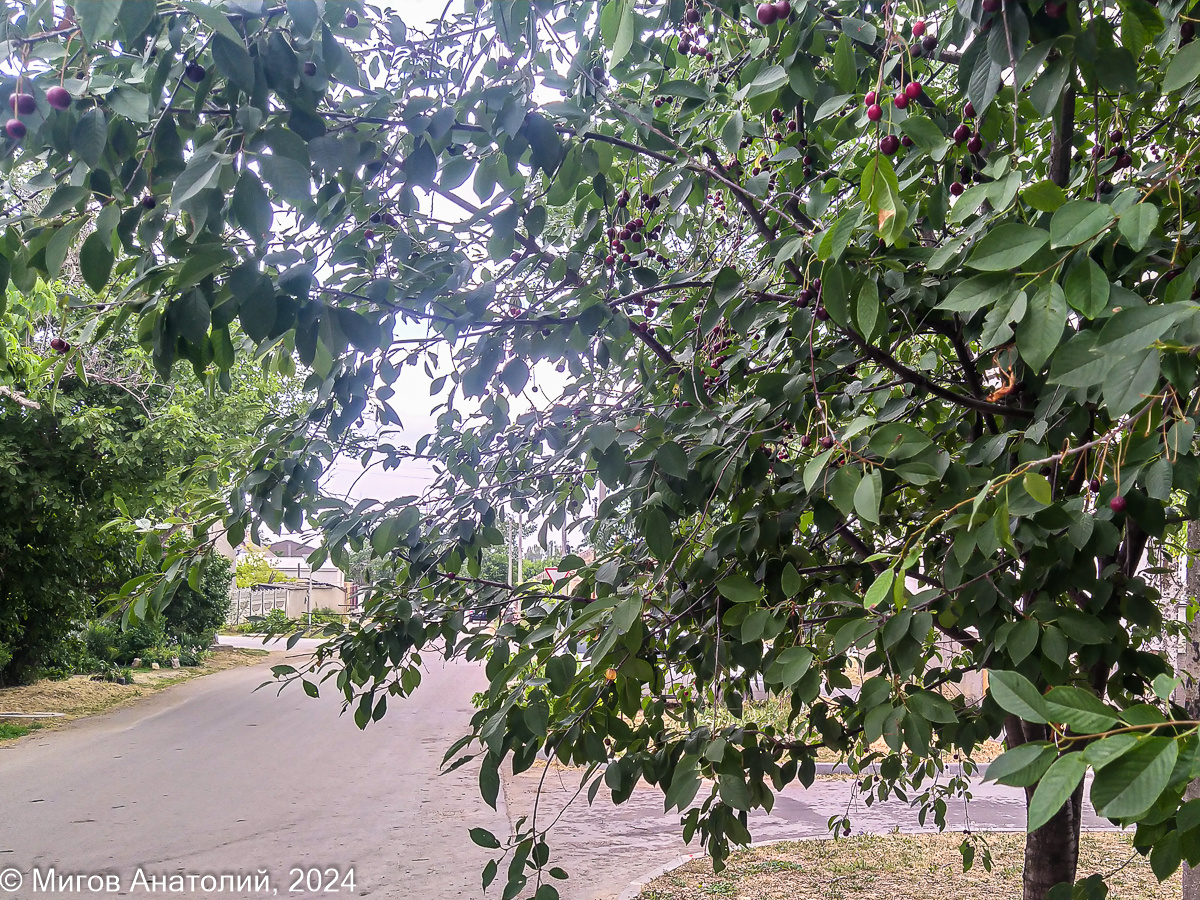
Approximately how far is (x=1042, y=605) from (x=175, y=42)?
1841 mm

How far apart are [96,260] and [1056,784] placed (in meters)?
1.39

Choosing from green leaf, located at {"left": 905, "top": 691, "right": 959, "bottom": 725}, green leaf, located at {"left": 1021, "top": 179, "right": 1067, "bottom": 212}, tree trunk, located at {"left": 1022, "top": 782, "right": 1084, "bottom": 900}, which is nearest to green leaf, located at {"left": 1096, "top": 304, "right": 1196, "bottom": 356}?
green leaf, located at {"left": 1021, "top": 179, "right": 1067, "bottom": 212}

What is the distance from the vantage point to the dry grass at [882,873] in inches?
184

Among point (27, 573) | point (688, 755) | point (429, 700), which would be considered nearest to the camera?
point (688, 755)

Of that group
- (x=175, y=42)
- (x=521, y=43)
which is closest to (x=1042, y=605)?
(x=521, y=43)

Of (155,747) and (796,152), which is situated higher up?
(796,152)

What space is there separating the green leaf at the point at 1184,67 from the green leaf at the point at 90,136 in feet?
5.02

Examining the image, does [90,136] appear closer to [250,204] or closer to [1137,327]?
[250,204]

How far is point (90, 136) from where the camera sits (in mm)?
1175

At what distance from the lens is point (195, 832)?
20.2ft

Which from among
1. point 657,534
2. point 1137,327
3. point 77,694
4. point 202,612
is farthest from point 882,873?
point 202,612

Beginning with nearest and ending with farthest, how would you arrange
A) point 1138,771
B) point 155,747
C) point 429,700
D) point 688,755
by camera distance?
point 1138,771
point 688,755
point 155,747
point 429,700

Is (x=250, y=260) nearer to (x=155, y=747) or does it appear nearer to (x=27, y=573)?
(x=155, y=747)

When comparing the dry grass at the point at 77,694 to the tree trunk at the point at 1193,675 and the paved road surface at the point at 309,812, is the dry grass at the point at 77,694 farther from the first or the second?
the tree trunk at the point at 1193,675
